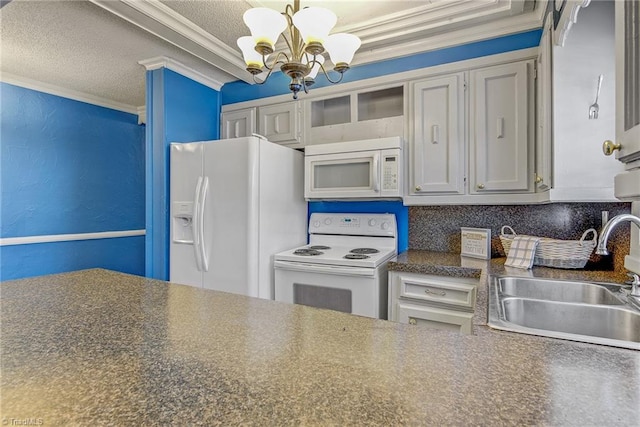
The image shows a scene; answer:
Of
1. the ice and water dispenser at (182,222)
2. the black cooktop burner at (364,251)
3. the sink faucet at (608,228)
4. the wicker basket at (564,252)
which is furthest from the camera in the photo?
the ice and water dispenser at (182,222)

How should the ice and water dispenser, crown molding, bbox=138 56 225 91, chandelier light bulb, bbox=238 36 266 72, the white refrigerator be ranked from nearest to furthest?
chandelier light bulb, bbox=238 36 266 72, the white refrigerator, the ice and water dispenser, crown molding, bbox=138 56 225 91

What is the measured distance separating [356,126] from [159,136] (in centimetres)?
160

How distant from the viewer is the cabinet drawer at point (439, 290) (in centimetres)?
183

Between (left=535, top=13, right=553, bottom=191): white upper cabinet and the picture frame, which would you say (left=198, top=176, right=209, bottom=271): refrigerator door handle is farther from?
(left=535, top=13, right=553, bottom=191): white upper cabinet

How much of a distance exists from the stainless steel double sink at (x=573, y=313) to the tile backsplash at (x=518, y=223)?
449 mm

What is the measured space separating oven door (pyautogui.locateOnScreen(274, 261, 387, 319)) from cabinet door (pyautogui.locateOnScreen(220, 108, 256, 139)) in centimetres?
132

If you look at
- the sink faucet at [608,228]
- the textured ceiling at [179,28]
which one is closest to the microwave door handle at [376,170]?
the textured ceiling at [179,28]

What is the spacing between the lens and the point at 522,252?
1838 millimetres

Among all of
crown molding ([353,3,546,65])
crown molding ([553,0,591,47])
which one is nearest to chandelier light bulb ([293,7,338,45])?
crown molding ([553,0,591,47])

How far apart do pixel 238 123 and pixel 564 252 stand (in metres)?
2.62

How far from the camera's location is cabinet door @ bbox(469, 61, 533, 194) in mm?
1985

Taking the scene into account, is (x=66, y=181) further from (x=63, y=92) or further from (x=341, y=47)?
(x=341, y=47)

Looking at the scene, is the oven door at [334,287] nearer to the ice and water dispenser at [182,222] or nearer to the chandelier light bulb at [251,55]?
the ice and water dispenser at [182,222]

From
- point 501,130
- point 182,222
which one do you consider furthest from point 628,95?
point 182,222
